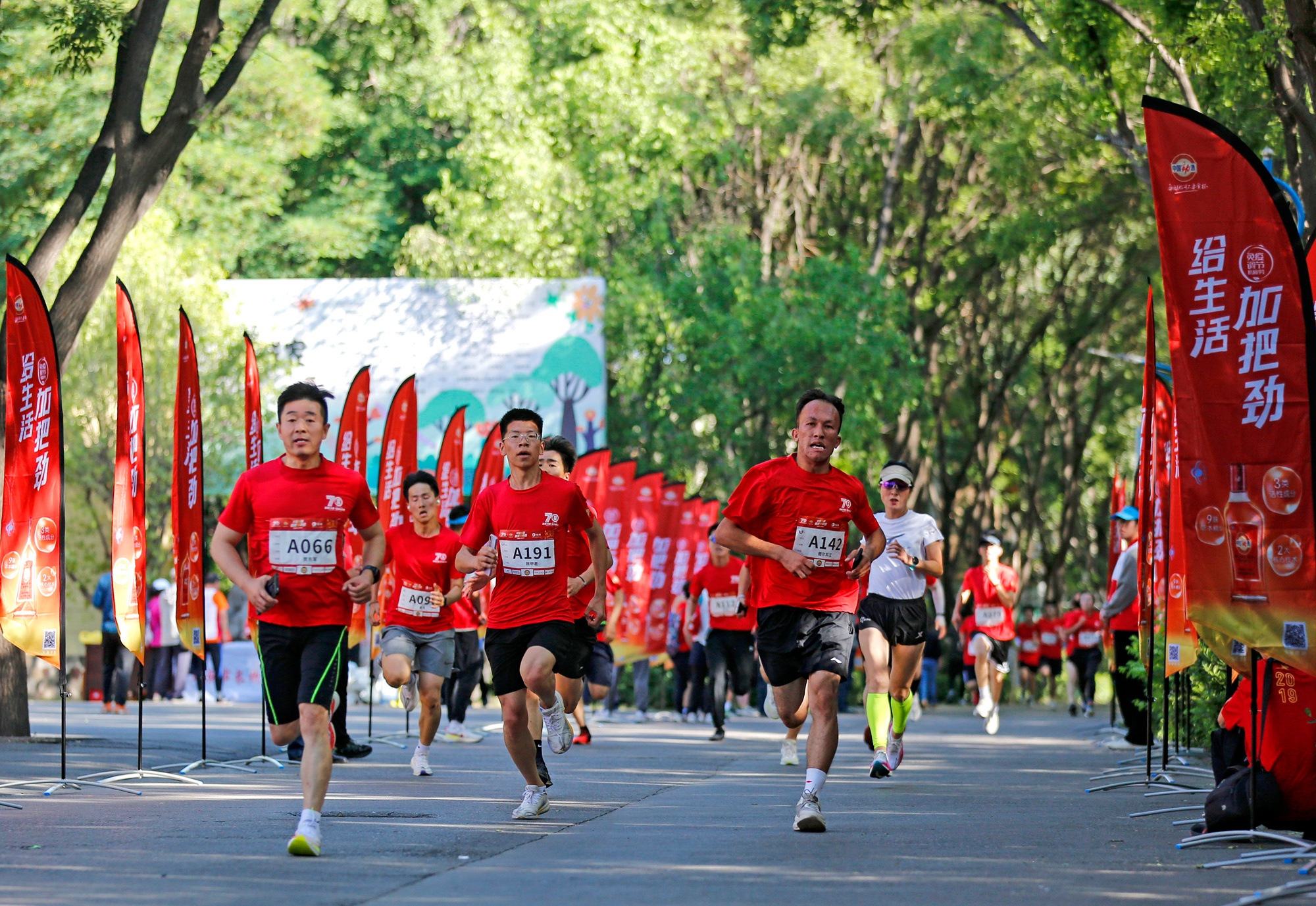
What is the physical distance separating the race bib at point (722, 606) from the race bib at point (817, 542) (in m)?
8.46

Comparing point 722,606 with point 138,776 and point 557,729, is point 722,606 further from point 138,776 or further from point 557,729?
point 557,729

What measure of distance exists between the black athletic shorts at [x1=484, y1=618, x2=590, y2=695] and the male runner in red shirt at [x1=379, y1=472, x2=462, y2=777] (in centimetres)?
357

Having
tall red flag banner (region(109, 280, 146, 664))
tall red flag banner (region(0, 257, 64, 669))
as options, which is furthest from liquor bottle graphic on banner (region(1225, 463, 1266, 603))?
tall red flag banner (region(109, 280, 146, 664))

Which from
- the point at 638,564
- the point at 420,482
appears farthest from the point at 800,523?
the point at 638,564

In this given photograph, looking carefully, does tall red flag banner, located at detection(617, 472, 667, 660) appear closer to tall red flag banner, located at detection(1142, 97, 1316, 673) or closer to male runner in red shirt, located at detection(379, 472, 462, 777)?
male runner in red shirt, located at detection(379, 472, 462, 777)

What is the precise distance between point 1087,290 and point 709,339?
24.8 feet

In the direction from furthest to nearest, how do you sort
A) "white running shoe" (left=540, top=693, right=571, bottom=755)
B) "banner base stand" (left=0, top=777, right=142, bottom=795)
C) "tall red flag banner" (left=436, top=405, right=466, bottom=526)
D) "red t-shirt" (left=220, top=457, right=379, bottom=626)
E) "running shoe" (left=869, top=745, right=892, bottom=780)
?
1. "tall red flag banner" (left=436, top=405, right=466, bottom=526)
2. "running shoe" (left=869, top=745, right=892, bottom=780)
3. "banner base stand" (left=0, top=777, right=142, bottom=795)
4. "white running shoe" (left=540, top=693, right=571, bottom=755)
5. "red t-shirt" (left=220, top=457, right=379, bottom=626)

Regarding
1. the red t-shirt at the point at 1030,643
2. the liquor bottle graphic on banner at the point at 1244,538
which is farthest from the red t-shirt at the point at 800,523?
the red t-shirt at the point at 1030,643

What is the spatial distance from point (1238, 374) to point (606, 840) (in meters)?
3.60

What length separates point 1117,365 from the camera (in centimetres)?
3666

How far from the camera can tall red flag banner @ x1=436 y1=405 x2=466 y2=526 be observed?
62.8 ft

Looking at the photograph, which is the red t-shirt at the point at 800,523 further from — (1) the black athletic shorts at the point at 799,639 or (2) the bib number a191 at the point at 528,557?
(2) the bib number a191 at the point at 528,557

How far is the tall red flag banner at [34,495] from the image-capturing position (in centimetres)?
1126

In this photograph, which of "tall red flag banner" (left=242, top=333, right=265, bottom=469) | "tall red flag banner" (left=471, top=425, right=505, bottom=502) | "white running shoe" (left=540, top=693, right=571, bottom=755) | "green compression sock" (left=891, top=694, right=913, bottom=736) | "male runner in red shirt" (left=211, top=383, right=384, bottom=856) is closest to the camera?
"male runner in red shirt" (left=211, top=383, right=384, bottom=856)
